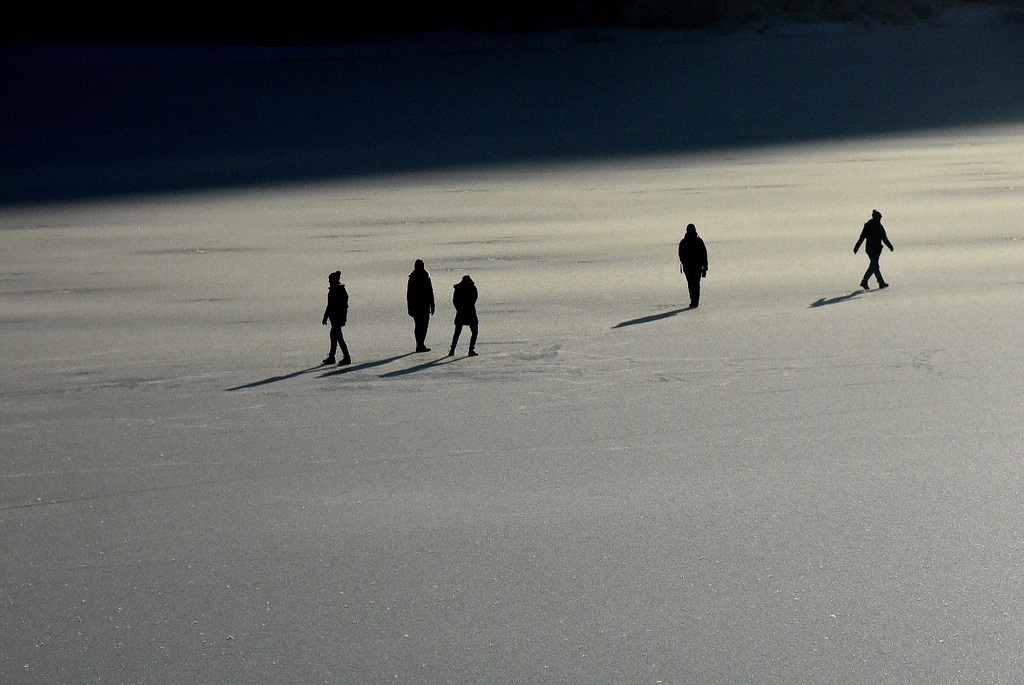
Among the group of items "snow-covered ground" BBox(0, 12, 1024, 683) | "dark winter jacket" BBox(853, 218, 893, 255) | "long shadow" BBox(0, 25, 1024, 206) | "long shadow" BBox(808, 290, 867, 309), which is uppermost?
"long shadow" BBox(0, 25, 1024, 206)

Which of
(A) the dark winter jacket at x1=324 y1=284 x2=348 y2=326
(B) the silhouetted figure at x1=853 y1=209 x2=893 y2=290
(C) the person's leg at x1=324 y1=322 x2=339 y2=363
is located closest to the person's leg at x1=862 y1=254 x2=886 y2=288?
(B) the silhouetted figure at x1=853 y1=209 x2=893 y2=290

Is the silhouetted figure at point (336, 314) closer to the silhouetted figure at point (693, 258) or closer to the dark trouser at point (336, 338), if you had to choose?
the dark trouser at point (336, 338)

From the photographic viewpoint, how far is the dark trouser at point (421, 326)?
10.3 m

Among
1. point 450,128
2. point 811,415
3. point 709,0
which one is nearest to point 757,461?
point 811,415

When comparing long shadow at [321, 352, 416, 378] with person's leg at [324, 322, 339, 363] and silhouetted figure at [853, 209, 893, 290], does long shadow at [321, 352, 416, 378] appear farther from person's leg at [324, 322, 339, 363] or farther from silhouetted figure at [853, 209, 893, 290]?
silhouetted figure at [853, 209, 893, 290]

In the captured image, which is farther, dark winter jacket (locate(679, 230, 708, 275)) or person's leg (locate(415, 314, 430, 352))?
dark winter jacket (locate(679, 230, 708, 275))

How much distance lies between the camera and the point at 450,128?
93.6 ft

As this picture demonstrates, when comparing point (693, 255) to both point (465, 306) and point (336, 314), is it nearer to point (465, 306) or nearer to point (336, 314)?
point (465, 306)

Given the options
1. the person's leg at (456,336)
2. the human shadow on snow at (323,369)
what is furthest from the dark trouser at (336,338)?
the person's leg at (456,336)

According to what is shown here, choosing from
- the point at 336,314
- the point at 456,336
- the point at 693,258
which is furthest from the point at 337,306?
the point at 693,258

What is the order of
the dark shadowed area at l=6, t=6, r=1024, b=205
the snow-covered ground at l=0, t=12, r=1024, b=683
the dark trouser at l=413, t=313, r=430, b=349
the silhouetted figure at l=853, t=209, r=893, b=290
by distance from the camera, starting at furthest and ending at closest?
the dark shadowed area at l=6, t=6, r=1024, b=205 → the silhouetted figure at l=853, t=209, r=893, b=290 → the dark trouser at l=413, t=313, r=430, b=349 → the snow-covered ground at l=0, t=12, r=1024, b=683

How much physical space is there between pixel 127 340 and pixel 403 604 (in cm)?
682

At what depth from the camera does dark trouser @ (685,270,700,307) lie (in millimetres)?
12164

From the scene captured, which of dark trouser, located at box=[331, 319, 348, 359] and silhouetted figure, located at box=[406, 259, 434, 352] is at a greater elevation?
silhouetted figure, located at box=[406, 259, 434, 352]
